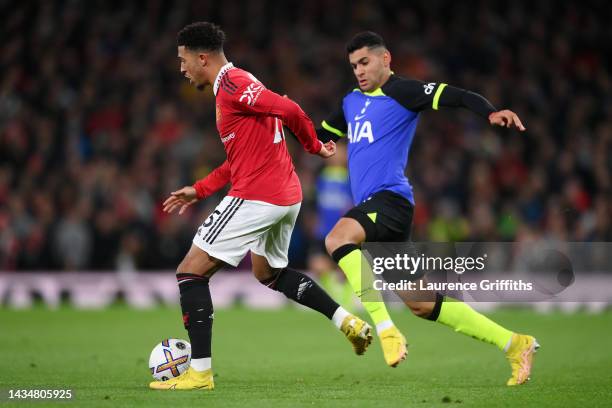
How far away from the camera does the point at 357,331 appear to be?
653 cm

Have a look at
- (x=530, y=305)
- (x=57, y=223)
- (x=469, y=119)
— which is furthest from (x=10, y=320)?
(x=469, y=119)

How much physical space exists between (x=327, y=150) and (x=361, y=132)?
284mm

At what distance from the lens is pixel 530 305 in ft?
51.2

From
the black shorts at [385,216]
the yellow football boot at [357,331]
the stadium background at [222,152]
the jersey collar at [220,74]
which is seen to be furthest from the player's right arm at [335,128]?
the stadium background at [222,152]

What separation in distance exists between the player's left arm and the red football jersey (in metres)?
0.69

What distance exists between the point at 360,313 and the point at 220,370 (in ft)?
22.2

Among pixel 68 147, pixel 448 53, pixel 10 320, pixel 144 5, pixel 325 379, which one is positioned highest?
pixel 144 5

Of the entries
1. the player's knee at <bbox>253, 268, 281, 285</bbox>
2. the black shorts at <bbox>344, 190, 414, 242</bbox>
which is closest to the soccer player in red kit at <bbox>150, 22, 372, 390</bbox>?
the player's knee at <bbox>253, 268, 281, 285</bbox>

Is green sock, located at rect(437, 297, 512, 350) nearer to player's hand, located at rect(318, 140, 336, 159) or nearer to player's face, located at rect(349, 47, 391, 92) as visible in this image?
player's hand, located at rect(318, 140, 336, 159)

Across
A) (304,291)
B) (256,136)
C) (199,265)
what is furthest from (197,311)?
(256,136)

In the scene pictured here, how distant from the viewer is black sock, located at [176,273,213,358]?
6203 mm

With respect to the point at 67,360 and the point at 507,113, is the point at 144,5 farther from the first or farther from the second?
the point at 507,113

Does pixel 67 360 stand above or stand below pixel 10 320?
below

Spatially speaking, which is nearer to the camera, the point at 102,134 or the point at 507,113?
the point at 507,113
